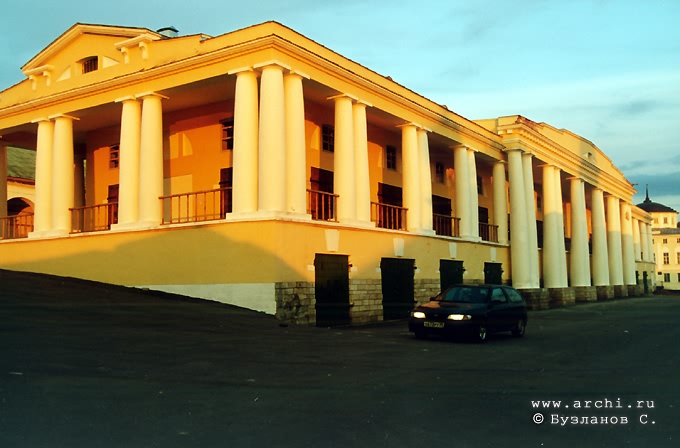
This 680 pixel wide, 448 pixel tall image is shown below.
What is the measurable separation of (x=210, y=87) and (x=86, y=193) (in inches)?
388

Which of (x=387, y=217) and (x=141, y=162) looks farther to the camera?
(x=387, y=217)

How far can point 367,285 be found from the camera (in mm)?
21781

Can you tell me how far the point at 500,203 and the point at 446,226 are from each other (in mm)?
3436

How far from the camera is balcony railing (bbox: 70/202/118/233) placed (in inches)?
1037

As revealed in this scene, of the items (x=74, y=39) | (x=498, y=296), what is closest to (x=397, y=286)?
(x=498, y=296)

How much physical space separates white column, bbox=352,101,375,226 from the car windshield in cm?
575

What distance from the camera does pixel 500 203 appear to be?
33375 mm

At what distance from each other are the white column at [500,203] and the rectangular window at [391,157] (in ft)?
24.0

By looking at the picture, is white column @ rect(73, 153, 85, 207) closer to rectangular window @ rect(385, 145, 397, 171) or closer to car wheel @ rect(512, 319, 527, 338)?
rectangular window @ rect(385, 145, 397, 171)

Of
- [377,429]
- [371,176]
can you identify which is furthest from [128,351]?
[371,176]

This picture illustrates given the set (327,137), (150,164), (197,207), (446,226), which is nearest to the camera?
(150,164)

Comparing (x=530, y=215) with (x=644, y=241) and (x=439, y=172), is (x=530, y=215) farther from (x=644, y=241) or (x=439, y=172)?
(x=644, y=241)

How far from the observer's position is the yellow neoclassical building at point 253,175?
728 inches

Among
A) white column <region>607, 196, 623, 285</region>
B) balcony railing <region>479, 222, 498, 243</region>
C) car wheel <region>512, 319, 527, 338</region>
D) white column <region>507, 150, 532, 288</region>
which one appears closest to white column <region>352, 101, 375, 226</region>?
car wheel <region>512, 319, 527, 338</region>
